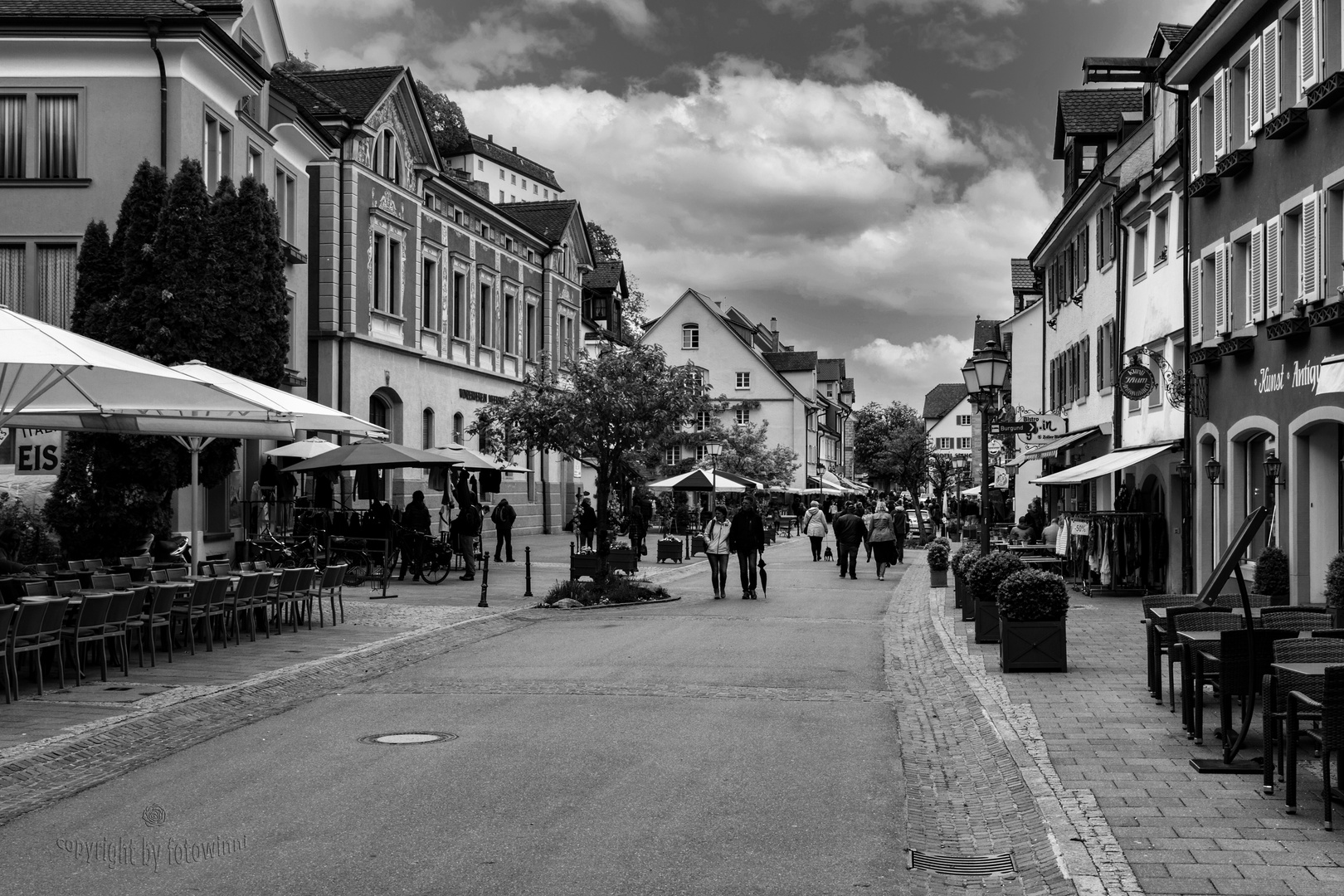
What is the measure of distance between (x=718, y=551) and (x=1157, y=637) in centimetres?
1376

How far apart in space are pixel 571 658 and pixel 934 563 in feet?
45.3

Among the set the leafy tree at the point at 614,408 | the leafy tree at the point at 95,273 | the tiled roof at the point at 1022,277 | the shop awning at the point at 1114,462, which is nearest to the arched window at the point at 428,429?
the leafy tree at the point at 614,408

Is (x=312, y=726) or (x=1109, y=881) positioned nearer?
(x=1109, y=881)

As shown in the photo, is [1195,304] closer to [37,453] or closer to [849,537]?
[849,537]

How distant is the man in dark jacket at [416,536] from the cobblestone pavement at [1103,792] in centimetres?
1578

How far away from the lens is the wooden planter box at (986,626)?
54.2 feet

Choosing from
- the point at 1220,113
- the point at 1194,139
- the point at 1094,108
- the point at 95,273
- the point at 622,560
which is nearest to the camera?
the point at 1220,113

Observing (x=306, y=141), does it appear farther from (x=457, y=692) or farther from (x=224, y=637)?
(x=457, y=692)

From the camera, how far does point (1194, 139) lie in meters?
23.4

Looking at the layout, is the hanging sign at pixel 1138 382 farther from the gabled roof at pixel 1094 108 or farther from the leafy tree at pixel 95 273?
the leafy tree at pixel 95 273

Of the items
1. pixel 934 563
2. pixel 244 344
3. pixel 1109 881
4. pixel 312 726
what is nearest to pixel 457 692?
Answer: pixel 312 726

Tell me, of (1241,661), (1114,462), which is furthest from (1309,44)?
(1241,661)

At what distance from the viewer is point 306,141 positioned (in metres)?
33.4

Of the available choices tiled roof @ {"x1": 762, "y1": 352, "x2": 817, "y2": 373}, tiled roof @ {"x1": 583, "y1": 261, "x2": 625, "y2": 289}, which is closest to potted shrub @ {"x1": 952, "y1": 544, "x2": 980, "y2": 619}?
tiled roof @ {"x1": 583, "y1": 261, "x2": 625, "y2": 289}
